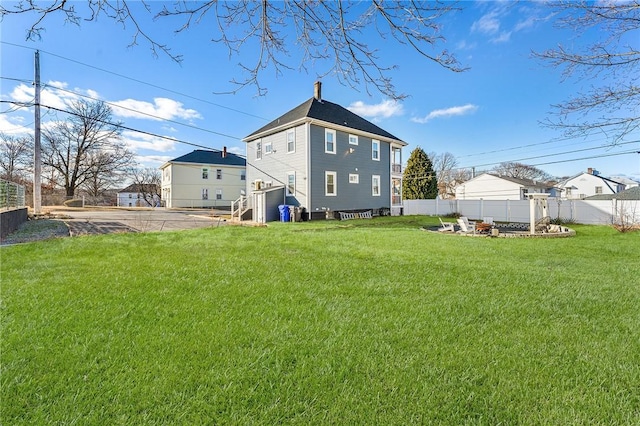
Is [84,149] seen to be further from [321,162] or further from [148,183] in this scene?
[321,162]

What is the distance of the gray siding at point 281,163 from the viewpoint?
17.5 meters

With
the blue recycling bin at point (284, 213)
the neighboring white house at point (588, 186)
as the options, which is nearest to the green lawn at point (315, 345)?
the blue recycling bin at point (284, 213)

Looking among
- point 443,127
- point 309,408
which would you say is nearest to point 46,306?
point 309,408

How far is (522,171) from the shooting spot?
51906 millimetres

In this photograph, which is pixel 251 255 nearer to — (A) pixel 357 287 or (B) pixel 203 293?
(B) pixel 203 293

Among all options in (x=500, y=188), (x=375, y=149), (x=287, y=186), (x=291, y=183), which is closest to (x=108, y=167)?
(x=287, y=186)

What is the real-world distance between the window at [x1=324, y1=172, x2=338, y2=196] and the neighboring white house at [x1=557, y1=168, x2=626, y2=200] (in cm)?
3699

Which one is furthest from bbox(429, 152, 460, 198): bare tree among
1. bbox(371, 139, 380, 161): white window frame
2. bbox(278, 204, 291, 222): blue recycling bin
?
bbox(278, 204, 291, 222): blue recycling bin

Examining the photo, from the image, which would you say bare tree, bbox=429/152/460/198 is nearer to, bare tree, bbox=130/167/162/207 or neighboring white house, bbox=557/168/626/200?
neighboring white house, bbox=557/168/626/200

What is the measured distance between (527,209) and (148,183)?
48.9 meters

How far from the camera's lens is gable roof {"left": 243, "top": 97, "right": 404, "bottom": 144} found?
18000 millimetres

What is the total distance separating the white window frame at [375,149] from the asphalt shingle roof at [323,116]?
0.59m

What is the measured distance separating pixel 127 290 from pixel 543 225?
14951 millimetres

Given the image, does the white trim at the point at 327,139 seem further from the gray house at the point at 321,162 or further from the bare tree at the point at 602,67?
the bare tree at the point at 602,67
